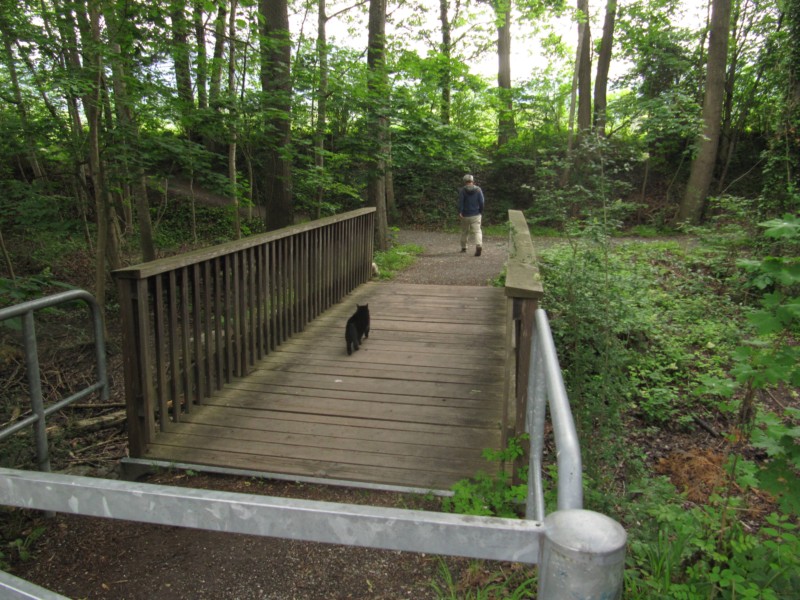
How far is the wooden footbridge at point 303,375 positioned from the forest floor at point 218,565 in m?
0.52

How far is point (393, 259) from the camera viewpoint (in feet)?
37.8

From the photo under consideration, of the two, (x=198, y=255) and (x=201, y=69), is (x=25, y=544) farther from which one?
(x=201, y=69)

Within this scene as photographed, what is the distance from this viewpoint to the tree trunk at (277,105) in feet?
23.9

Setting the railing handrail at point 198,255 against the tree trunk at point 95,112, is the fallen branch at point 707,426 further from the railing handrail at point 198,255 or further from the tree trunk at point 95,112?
the tree trunk at point 95,112

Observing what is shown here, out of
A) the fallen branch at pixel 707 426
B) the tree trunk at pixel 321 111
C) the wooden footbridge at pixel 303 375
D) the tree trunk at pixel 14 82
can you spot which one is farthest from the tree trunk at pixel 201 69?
the fallen branch at pixel 707 426

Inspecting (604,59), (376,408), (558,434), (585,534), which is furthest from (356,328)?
(604,59)

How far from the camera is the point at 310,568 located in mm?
2666

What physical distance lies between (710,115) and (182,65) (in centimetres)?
1398

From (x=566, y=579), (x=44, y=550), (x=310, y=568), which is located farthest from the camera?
(x=44, y=550)

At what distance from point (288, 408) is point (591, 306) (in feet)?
8.71

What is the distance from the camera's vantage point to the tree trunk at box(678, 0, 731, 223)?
47.2 ft

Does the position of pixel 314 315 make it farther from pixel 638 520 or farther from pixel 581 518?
pixel 581 518

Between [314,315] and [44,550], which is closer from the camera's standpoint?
[44,550]

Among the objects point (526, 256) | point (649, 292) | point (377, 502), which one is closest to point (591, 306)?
point (526, 256)
